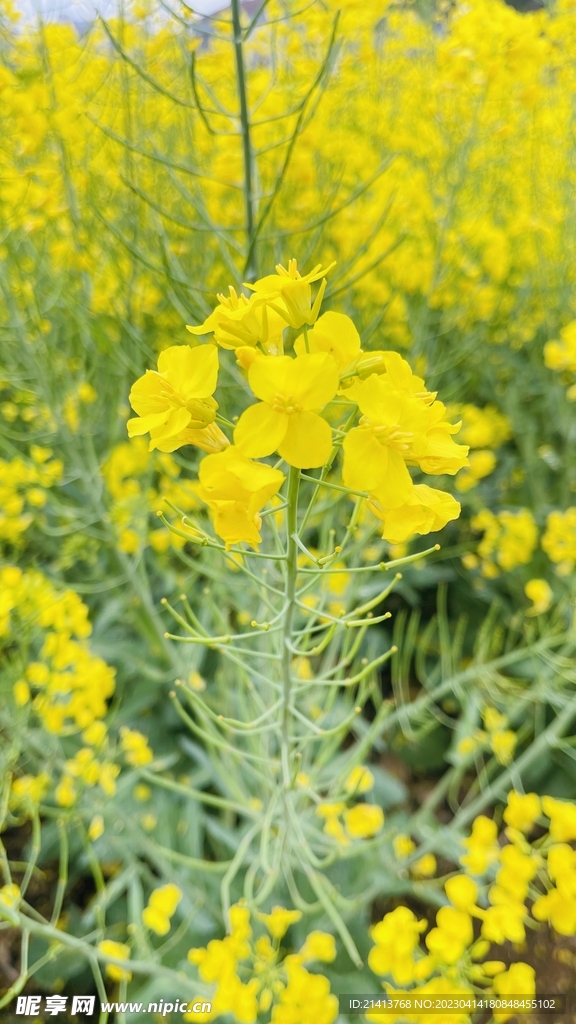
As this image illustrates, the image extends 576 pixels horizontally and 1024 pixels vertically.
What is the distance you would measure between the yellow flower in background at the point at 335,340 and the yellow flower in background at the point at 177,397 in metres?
0.08

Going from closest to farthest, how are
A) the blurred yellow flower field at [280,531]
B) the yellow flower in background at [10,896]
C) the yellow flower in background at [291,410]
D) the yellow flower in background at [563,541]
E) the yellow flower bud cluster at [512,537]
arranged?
the yellow flower in background at [291,410], the blurred yellow flower field at [280,531], the yellow flower in background at [10,896], the yellow flower in background at [563,541], the yellow flower bud cluster at [512,537]

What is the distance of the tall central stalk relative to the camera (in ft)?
1.65

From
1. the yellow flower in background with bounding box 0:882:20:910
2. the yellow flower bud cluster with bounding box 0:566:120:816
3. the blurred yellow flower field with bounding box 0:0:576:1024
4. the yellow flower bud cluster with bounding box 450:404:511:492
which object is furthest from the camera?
the yellow flower bud cluster with bounding box 450:404:511:492

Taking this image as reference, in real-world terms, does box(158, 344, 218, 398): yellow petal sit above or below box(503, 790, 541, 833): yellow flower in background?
above

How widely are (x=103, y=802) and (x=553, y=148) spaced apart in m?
2.77

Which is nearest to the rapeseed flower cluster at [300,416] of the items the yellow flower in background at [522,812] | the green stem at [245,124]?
the green stem at [245,124]

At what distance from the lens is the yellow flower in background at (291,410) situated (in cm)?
44

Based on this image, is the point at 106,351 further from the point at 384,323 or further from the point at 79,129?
the point at 384,323

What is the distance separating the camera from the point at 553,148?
2.36 meters

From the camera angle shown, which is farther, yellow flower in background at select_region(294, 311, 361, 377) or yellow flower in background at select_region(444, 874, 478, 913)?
yellow flower in background at select_region(444, 874, 478, 913)

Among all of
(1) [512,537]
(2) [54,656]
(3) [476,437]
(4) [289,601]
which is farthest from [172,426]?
(3) [476,437]

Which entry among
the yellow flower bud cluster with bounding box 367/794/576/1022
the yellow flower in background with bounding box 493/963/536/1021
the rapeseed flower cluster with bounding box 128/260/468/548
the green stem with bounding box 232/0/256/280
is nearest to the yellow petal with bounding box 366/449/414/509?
the rapeseed flower cluster with bounding box 128/260/468/548

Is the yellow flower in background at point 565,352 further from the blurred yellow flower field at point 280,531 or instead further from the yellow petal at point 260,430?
the yellow petal at point 260,430

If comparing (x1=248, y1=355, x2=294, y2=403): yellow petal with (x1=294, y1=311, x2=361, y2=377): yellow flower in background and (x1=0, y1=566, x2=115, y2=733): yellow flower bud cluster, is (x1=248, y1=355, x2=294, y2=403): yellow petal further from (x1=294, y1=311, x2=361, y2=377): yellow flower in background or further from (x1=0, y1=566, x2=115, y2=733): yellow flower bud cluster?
(x1=0, y1=566, x2=115, y2=733): yellow flower bud cluster
